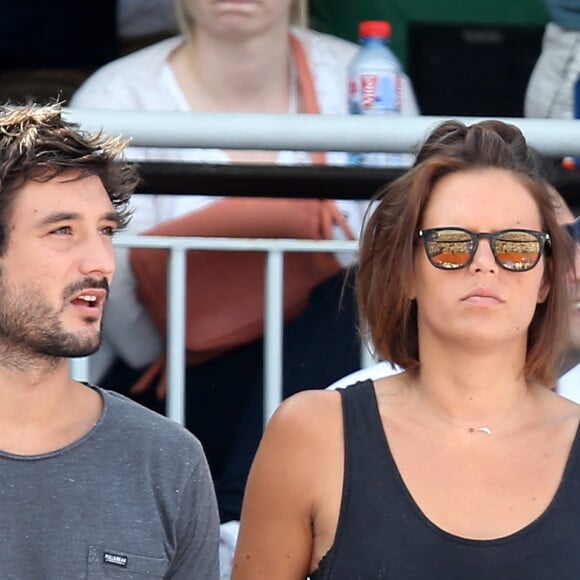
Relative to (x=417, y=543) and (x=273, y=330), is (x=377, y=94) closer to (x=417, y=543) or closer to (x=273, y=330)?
(x=273, y=330)

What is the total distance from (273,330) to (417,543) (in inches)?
40.0

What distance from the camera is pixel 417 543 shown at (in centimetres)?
272

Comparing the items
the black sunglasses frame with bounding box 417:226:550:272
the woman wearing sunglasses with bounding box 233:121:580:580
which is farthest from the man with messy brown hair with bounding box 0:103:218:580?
the black sunglasses frame with bounding box 417:226:550:272

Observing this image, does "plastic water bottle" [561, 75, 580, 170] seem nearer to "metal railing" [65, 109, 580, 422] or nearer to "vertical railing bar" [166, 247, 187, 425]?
"metal railing" [65, 109, 580, 422]

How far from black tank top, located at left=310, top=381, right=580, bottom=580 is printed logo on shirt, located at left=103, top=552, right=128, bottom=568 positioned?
0.37 meters

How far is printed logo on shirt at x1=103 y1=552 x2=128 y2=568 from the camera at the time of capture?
2.61 meters

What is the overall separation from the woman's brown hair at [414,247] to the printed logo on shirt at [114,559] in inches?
26.5

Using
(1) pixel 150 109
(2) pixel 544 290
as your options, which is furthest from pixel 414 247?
(1) pixel 150 109

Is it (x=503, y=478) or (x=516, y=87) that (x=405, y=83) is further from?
(x=503, y=478)

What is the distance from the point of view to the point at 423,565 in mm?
2715

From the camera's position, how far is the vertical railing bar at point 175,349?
361 cm

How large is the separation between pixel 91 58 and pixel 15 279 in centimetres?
238

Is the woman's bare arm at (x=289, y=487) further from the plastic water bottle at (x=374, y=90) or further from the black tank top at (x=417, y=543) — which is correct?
the plastic water bottle at (x=374, y=90)

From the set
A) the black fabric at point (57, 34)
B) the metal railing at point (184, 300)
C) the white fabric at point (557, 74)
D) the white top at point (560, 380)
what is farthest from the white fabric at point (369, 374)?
the black fabric at point (57, 34)
